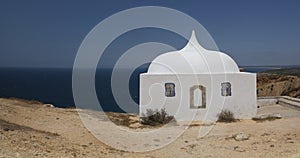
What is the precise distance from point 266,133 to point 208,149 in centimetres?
285

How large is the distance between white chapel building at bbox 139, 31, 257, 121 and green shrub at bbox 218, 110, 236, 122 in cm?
16

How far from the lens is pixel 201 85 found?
12945 mm

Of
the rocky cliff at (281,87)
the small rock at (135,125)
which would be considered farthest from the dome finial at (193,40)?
the rocky cliff at (281,87)

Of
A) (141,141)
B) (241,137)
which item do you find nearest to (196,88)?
(241,137)

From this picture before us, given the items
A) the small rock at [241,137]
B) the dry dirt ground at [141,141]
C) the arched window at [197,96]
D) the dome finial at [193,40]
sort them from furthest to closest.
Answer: the dome finial at [193,40], the arched window at [197,96], the small rock at [241,137], the dry dirt ground at [141,141]

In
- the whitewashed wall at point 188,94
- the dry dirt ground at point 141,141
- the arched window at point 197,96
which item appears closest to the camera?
the dry dirt ground at point 141,141

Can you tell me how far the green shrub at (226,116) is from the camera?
42.0ft

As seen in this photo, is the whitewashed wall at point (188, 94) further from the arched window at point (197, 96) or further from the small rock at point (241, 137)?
the small rock at point (241, 137)

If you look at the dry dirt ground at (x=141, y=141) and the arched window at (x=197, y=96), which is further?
the arched window at (x=197, y=96)

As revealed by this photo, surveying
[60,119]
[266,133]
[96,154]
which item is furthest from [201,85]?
[96,154]

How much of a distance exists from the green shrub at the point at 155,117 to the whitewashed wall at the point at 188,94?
0.17 metres

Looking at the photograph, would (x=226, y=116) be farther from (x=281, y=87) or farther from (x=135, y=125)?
(x=281, y=87)

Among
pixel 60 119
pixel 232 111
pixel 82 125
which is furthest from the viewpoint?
pixel 232 111

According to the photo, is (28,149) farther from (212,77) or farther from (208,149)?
(212,77)
